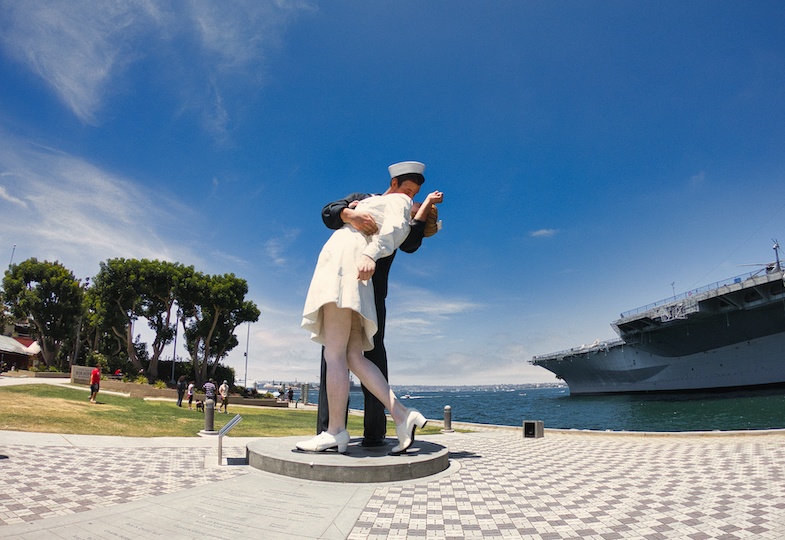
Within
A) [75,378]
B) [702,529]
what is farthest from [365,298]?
[75,378]

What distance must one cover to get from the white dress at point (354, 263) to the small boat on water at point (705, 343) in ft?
130

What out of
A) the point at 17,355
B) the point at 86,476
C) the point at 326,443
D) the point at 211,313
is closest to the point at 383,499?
the point at 326,443

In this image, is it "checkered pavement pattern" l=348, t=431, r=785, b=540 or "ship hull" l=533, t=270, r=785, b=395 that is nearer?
"checkered pavement pattern" l=348, t=431, r=785, b=540

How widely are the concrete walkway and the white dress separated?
2.37 meters

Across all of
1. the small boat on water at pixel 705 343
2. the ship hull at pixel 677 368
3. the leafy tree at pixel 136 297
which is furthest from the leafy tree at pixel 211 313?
the ship hull at pixel 677 368

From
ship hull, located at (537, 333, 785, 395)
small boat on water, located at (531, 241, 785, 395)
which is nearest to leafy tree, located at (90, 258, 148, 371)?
small boat on water, located at (531, 241, 785, 395)

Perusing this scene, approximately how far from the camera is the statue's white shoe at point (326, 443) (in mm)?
6926

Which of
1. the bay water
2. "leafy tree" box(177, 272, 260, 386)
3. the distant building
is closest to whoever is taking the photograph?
the bay water

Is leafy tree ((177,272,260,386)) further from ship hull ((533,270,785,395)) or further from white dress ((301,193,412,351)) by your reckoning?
ship hull ((533,270,785,395))

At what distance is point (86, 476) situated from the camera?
5.87 meters

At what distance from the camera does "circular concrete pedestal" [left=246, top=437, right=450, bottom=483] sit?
603 cm

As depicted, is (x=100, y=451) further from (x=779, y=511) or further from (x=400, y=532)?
(x=779, y=511)

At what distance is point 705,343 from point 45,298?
63001 mm

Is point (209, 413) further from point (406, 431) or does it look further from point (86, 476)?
point (406, 431)
